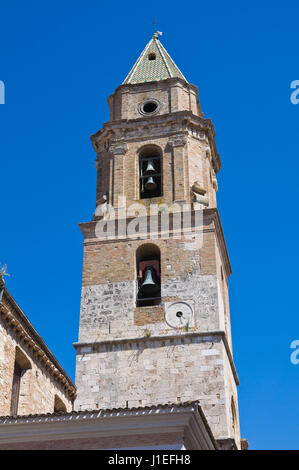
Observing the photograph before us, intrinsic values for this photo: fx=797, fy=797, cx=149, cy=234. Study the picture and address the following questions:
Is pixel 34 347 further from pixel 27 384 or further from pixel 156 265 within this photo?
pixel 156 265

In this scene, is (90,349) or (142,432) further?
(90,349)

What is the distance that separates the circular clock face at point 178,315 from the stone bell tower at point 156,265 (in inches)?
0.9

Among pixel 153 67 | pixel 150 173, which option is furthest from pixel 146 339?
pixel 153 67

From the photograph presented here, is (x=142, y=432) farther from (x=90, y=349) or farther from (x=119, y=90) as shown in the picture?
(x=119, y=90)

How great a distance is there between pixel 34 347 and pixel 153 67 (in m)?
10.4

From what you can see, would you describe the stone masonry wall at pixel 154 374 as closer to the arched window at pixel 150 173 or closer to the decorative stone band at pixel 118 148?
the arched window at pixel 150 173

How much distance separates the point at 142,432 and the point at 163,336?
5525mm

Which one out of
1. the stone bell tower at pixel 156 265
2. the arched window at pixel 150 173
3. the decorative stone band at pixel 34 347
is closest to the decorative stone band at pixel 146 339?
the stone bell tower at pixel 156 265

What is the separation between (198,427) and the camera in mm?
13555

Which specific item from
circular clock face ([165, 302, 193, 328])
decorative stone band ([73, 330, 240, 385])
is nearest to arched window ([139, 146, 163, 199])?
circular clock face ([165, 302, 193, 328])

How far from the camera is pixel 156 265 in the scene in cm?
2052

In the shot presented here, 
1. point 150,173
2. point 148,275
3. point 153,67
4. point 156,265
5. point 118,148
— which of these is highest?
point 153,67

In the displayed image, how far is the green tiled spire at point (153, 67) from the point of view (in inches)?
966
